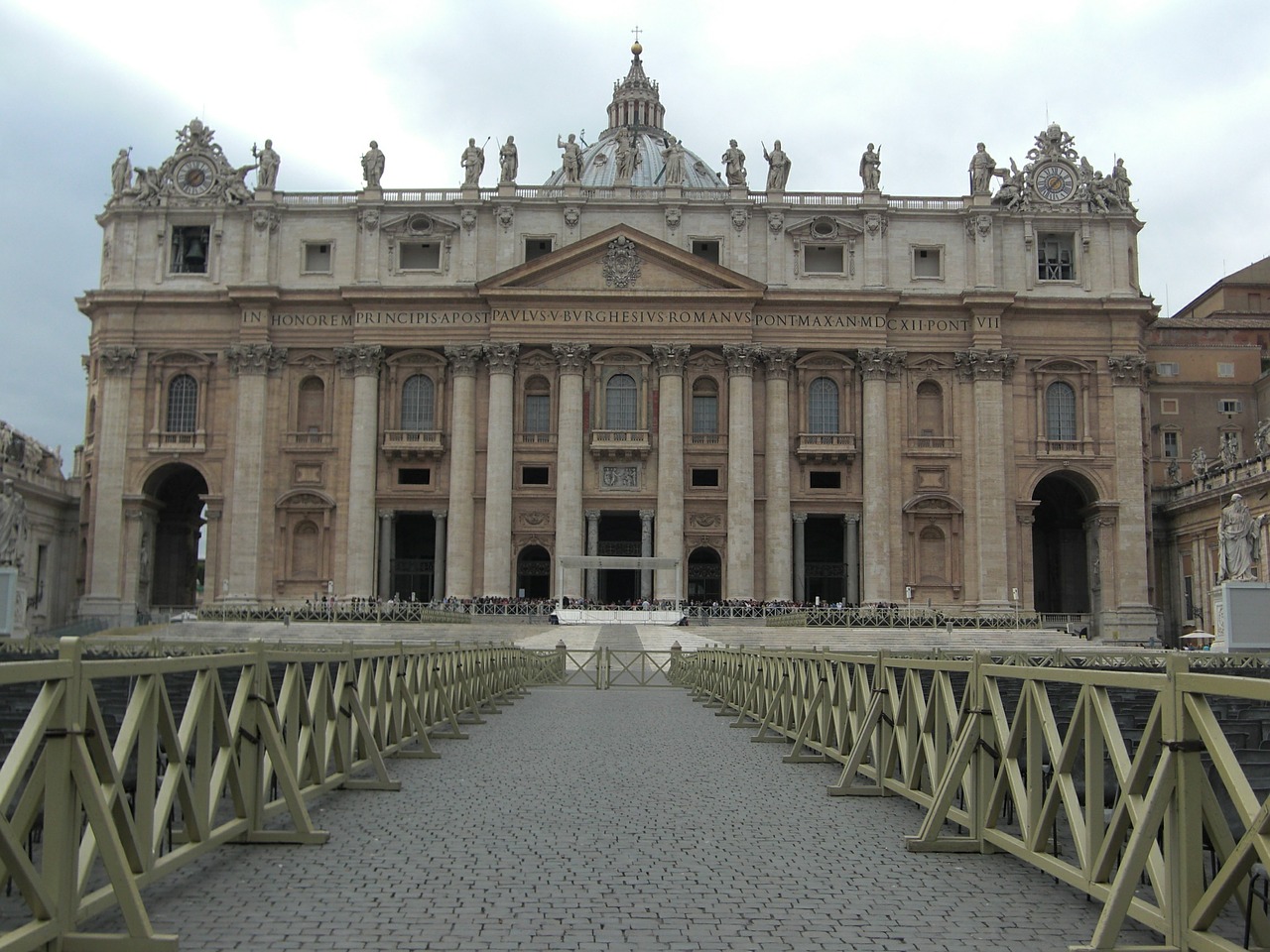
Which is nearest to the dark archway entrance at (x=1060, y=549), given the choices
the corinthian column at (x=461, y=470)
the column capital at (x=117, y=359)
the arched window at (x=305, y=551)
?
the corinthian column at (x=461, y=470)

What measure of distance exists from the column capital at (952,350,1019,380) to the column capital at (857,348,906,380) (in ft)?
10.3

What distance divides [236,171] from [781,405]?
30912 millimetres

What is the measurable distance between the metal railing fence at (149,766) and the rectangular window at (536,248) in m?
52.7

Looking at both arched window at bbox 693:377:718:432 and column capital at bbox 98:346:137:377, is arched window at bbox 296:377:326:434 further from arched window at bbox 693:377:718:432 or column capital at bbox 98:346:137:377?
arched window at bbox 693:377:718:432

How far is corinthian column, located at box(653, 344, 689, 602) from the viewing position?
6241cm

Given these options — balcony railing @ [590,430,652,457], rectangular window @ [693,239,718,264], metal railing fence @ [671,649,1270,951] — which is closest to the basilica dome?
rectangular window @ [693,239,718,264]

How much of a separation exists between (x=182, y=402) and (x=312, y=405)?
265 inches

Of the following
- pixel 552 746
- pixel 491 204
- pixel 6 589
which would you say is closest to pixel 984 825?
pixel 552 746

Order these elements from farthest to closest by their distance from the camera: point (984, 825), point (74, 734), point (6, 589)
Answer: point (6, 589)
point (984, 825)
point (74, 734)

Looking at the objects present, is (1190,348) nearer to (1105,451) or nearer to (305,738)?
(1105,451)

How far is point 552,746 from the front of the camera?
16.3 meters

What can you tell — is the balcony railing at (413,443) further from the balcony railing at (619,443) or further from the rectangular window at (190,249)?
the rectangular window at (190,249)

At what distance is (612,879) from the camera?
28.1 ft

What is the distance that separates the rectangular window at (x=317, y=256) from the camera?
216 ft
